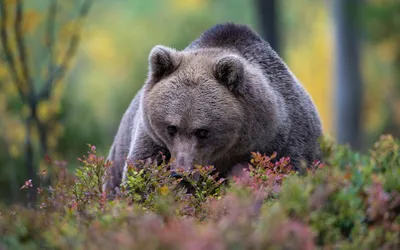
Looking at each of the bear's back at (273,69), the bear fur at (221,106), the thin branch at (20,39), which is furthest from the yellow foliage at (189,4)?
the bear fur at (221,106)

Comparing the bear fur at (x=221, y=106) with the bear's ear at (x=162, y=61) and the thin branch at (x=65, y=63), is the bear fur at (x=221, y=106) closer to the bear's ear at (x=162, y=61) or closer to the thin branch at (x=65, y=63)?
the bear's ear at (x=162, y=61)

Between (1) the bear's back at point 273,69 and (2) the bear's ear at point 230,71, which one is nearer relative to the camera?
(2) the bear's ear at point 230,71

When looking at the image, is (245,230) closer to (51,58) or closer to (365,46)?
(51,58)

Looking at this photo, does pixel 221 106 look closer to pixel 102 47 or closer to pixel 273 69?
pixel 273 69

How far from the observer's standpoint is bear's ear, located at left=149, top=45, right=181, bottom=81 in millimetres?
5957

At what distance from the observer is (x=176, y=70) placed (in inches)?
237

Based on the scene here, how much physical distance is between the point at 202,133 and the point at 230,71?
565 mm

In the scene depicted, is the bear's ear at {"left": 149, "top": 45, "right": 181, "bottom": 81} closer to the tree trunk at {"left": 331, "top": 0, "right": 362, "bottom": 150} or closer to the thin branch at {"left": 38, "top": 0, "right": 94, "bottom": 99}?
the thin branch at {"left": 38, "top": 0, "right": 94, "bottom": 99}

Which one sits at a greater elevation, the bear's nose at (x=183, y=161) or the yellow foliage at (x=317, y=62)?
the bear's nose at (x=183, y=161)

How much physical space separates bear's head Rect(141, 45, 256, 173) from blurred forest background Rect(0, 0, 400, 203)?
131 inches

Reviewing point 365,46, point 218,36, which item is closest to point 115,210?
point 218,36

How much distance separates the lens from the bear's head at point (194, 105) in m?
5.65

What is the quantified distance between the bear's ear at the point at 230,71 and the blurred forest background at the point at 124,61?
3.69 meters

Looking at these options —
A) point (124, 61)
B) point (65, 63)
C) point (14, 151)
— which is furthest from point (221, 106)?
point (124, 61)
